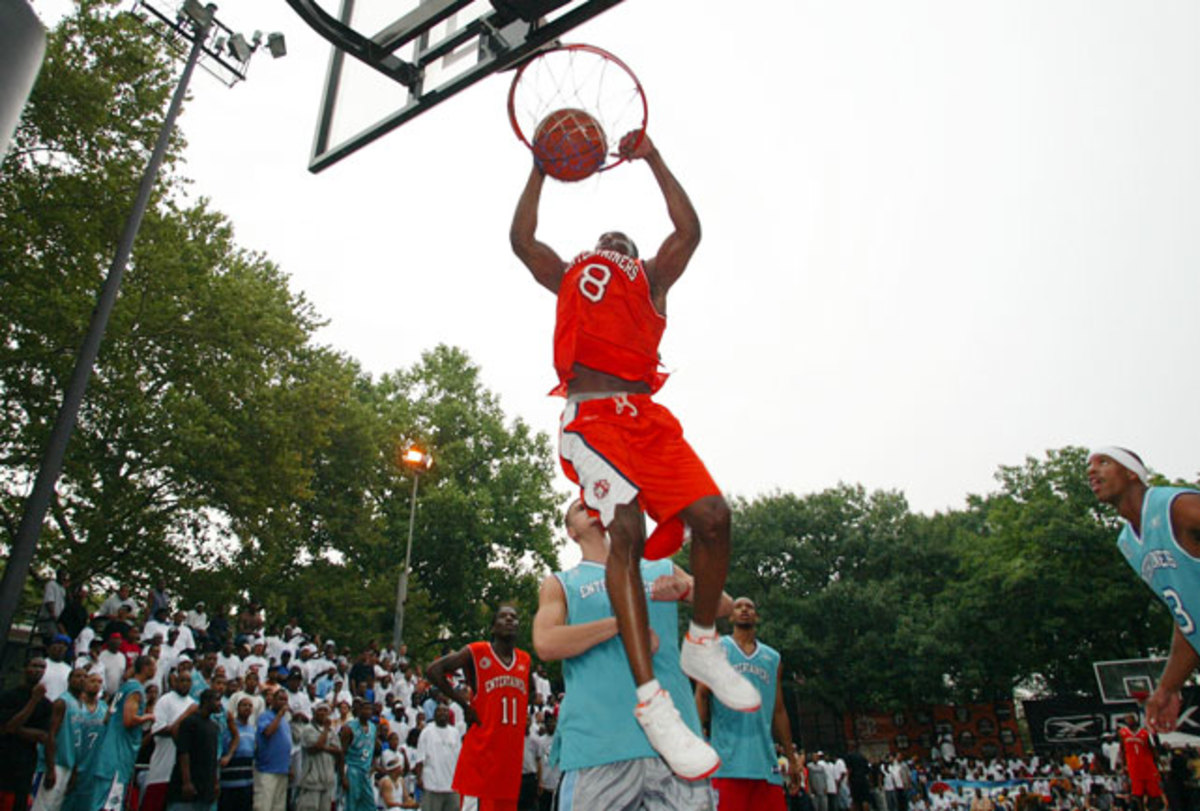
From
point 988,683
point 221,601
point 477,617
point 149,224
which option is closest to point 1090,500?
point 988,683

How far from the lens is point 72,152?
56.8 ft

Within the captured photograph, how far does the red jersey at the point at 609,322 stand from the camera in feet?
12.0

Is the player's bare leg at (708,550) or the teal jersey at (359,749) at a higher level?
the player's bare leg at (708,550)

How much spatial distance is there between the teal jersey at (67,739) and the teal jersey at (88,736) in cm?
6

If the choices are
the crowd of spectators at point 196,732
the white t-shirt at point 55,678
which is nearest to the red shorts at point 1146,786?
the crowd of spectators at point 196,732

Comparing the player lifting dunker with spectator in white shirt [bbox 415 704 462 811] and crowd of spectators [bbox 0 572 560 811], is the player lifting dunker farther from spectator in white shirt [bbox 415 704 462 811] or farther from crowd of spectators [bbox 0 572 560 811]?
crowd of spectators [bbox 0 572 560 811]

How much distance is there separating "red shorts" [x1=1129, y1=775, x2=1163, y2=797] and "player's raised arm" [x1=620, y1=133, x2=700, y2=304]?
757 inches

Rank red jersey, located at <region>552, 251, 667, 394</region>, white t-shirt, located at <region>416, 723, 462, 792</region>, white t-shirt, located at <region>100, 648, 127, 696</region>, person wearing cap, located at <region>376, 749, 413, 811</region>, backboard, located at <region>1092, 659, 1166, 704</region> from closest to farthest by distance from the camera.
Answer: red jersey, located at <region>552, 251, 667, 394</region> → white t-shirt, located at <region>416, 723, 462, 792</region> → white t-shirt, located at <region>100, 648, 127, 696</region> → person wearing cap, located at <region>376, 749, 413, 811</region> → backboard, located at <region>1092, 659, 1166, 704</region>

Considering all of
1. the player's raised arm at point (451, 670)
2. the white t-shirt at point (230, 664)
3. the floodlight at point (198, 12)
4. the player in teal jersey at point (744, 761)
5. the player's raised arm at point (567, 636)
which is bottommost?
the player in teal jersey at point (744, 761)

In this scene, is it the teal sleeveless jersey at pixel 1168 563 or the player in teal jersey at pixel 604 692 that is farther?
the teal sleeveless jersey at pixel 1168 563

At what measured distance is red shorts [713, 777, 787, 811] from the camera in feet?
18.1

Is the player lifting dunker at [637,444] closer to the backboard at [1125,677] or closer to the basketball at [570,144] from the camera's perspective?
the basketball at [570,144]

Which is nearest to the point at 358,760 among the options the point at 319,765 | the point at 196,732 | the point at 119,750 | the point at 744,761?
the point at 319,765

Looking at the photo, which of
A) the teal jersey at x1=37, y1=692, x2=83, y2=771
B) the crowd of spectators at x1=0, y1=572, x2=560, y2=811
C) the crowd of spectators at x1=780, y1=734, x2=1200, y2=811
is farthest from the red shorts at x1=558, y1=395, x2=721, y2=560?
the crowd of spectators at x1=780, y1=734, x2=1200, y2=811
